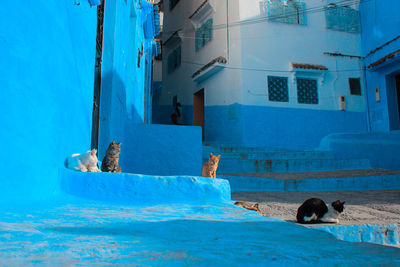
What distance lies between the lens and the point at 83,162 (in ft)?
12.0

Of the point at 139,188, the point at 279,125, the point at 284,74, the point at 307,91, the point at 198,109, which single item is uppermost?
the point at 284,74

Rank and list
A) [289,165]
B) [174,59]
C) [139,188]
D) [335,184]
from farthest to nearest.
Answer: [174,59] → [289,165] → [335,184] → [139,188]

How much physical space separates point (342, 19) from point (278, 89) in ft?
13.9

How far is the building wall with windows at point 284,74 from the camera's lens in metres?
11.4

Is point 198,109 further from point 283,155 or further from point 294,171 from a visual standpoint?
point 294,171

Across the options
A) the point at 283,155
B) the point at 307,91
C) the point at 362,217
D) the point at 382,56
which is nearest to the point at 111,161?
the point at 362,217

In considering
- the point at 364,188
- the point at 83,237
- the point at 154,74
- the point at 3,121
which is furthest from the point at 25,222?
the point at 154,74

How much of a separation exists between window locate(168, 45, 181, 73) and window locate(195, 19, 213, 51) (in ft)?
7.97

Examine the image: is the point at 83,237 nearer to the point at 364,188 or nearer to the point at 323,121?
the point at 364,188

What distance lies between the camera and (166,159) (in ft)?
25.3

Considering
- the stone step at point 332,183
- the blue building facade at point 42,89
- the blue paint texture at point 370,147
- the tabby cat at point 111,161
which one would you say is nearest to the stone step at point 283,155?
the blue paint texture at point 370,147

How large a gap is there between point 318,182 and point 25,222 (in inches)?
244

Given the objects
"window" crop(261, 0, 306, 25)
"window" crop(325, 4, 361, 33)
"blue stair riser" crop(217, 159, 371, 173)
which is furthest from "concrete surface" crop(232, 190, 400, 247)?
"window" crop(325, 4, 361, 33)

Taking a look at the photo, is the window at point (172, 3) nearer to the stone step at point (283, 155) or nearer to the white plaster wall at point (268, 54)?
the white plaster wall at point (268, 54)
